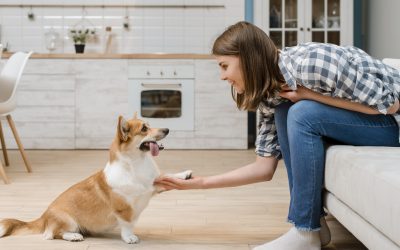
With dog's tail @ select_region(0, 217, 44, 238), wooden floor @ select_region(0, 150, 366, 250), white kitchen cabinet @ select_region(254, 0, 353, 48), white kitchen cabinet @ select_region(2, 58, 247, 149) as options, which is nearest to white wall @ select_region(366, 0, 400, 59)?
white kitchen cabinet @ select_region(254, 0, 353, 48)

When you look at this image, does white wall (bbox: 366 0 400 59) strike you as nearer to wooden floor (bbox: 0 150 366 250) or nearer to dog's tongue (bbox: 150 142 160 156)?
wooden floor (bbox: 0 150 366 250)

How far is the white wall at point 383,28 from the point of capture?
4578 millimetres

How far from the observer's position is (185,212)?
2.48 m

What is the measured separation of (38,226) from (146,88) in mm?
3040

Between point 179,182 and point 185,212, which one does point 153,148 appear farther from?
point 185,212

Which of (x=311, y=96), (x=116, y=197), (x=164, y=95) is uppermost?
(x=311, y=96)

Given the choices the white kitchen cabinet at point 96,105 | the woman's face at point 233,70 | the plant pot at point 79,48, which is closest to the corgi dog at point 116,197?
the woman's face at point 233,70

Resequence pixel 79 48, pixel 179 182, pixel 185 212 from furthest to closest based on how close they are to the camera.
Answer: pixel 79 48 < pixel 185 212 < pixel 179 182

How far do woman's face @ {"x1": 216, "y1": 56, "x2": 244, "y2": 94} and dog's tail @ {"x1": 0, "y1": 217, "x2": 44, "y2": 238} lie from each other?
88cm

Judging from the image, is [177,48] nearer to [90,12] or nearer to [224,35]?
[90,12]

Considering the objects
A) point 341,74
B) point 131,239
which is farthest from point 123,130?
point 341,74

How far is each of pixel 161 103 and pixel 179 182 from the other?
3127 millimetres

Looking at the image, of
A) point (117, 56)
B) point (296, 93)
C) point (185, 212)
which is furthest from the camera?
point (117, 56)

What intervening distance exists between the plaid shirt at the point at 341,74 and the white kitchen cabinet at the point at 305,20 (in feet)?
11.8
